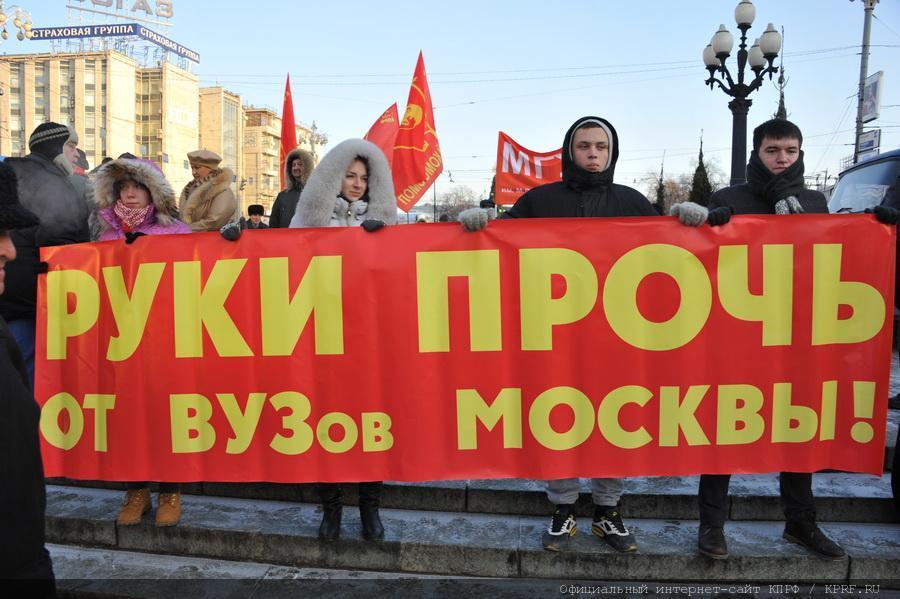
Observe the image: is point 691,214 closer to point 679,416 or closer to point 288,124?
point 679,416

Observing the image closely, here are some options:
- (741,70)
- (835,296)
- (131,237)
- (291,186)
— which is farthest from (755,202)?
(741,70)

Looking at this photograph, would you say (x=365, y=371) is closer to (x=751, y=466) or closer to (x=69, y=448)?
(x=69, y=448)

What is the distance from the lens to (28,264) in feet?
12.5

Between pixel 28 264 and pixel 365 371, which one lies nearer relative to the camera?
pixel 365 371

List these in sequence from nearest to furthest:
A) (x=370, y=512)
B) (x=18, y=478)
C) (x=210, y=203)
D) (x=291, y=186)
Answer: (x=18, y=478), (x=370, y=512), (x=210, y=203), (x=291, y=186)

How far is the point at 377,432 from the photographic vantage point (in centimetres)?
332

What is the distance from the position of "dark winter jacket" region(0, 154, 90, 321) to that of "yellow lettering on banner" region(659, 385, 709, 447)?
3.44 meters

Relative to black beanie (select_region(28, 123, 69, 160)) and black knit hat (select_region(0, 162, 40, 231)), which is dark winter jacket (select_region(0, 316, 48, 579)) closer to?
black knit hat (select_region(0, 162, 40, 231))

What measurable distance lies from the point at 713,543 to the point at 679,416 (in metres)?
0.61

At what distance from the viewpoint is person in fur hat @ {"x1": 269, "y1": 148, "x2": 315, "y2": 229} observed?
6.34m

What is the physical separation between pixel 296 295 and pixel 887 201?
4.14m

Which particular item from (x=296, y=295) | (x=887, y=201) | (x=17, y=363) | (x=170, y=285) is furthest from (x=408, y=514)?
(x=887, y=201)

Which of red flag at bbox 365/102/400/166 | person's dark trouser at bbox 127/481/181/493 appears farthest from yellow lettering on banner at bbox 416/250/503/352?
red flag at bbox 365/102/400/166

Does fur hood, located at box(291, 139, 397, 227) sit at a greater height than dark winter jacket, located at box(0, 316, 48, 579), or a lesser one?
greater
